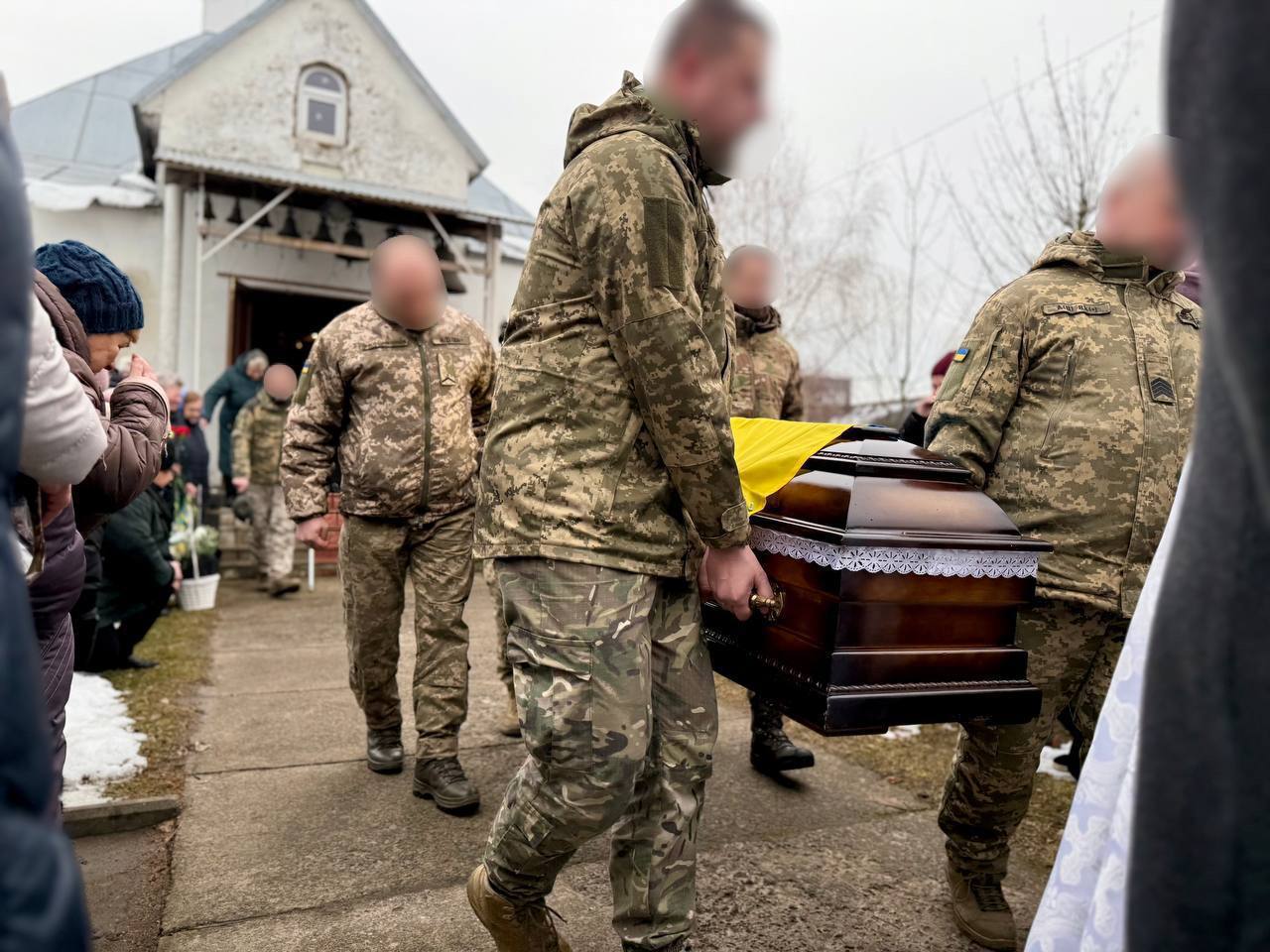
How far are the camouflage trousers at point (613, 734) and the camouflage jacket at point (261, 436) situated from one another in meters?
7.15

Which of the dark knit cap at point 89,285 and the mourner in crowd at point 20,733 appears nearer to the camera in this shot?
the mourner in crowd at point 20,733

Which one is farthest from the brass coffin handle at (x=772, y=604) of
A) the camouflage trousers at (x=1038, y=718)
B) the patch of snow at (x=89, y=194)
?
the patch of snow at (x=89, y=194)

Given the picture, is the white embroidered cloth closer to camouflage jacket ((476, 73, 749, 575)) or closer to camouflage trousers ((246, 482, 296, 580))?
camouflage jacket ((476, 73, 749, 575))

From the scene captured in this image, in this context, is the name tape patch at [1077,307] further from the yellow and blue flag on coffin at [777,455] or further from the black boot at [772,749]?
the black boot at [772,749]

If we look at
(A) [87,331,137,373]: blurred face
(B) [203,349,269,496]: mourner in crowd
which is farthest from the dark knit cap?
(B) [203,349,269,496]: mourner in crowd

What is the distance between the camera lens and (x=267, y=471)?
28.6 ft

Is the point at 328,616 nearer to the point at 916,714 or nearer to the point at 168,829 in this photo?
the point at 168,829

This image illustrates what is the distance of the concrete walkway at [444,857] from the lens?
2.70 meters

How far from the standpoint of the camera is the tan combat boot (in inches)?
86.4

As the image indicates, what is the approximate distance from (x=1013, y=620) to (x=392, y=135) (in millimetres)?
13139

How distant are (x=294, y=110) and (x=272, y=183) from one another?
204cm

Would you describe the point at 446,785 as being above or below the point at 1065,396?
below

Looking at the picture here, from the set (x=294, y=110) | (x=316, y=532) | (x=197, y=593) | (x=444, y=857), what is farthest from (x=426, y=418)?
(x=294, y=110)

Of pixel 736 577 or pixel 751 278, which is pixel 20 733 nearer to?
pixel 736 577
